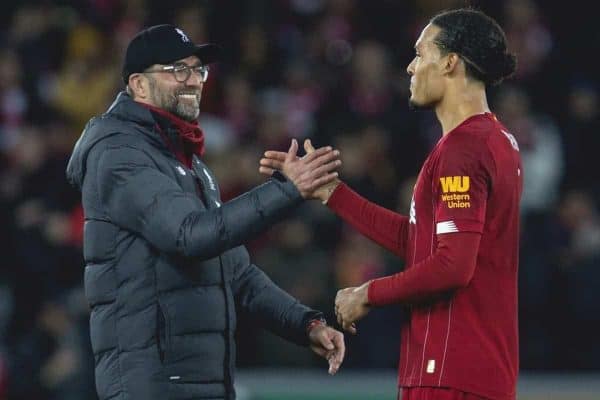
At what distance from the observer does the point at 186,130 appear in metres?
5.20

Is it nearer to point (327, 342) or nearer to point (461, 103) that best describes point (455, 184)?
point (461, 103)

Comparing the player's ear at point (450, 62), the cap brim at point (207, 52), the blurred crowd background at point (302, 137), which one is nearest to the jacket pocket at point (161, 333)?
the cap brim at point (207, 52)

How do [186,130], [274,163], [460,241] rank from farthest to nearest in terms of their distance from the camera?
[186,130] → [274,163] → [460,241]

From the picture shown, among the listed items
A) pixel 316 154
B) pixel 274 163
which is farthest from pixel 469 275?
pixel 274 163

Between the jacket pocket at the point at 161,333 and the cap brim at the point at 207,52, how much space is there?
1.03 m

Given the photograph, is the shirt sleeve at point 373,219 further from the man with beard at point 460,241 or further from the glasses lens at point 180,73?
the glasses lens at point 180,73

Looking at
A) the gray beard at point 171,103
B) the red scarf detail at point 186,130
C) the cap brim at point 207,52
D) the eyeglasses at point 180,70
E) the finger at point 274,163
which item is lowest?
the finger at point 274,163

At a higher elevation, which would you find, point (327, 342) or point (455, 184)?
point (455, 184)

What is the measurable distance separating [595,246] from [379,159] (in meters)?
1.68

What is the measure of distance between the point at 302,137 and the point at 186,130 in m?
4.96

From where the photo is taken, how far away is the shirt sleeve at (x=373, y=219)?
5164mm

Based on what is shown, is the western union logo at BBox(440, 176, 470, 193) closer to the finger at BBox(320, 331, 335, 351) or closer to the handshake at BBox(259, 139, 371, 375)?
the handshake at BBox(259, 139, 371, 375)

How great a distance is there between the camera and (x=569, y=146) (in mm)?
9961

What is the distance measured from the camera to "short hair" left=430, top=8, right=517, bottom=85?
4.81 meters
